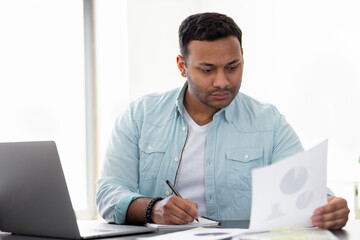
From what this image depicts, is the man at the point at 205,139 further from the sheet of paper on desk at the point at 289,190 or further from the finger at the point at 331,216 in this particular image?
the sheet of paper on desk at the point at 289,190

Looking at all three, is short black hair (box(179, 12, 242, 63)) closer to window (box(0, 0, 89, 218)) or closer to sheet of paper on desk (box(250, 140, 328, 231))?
sheet of paper on desk (box(250, 140, 328, 231))

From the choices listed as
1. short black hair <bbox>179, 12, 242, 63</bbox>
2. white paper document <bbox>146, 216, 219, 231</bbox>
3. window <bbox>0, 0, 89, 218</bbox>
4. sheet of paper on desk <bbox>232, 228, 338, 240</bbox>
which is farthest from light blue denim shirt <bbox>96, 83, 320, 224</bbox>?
window <bbox>0, 0, 89, 218</bbox>

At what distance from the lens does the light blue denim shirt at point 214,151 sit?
1.74 meters

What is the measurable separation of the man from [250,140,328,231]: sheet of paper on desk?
2.01ft

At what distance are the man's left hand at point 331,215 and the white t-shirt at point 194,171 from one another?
1.88 feet

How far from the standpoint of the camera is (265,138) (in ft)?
5.81

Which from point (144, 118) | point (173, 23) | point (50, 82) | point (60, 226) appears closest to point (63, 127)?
point (50, 82)

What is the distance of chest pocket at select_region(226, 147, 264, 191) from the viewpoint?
1743 mm

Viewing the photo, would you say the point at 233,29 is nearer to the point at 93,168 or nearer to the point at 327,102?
the point at 327,102

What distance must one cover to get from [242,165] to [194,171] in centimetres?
16

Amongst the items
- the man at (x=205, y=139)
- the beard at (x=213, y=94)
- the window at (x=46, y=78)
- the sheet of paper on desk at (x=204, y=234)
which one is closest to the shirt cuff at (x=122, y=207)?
the man at (x=205, y=139)

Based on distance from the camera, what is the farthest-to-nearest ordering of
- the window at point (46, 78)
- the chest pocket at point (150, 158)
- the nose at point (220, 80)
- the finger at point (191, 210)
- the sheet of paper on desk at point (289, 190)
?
the window at point (46, 78), the chest pocket at point (150, 158), the nose at point (220, 80), the finger at point (191, 210), the sheet of paper on desk at point (289, 190)

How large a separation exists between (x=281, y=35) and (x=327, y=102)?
59 cm

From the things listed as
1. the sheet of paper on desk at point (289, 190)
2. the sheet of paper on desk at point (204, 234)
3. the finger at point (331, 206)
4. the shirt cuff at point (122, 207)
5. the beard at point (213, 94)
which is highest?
the beard at point (213, 94)
